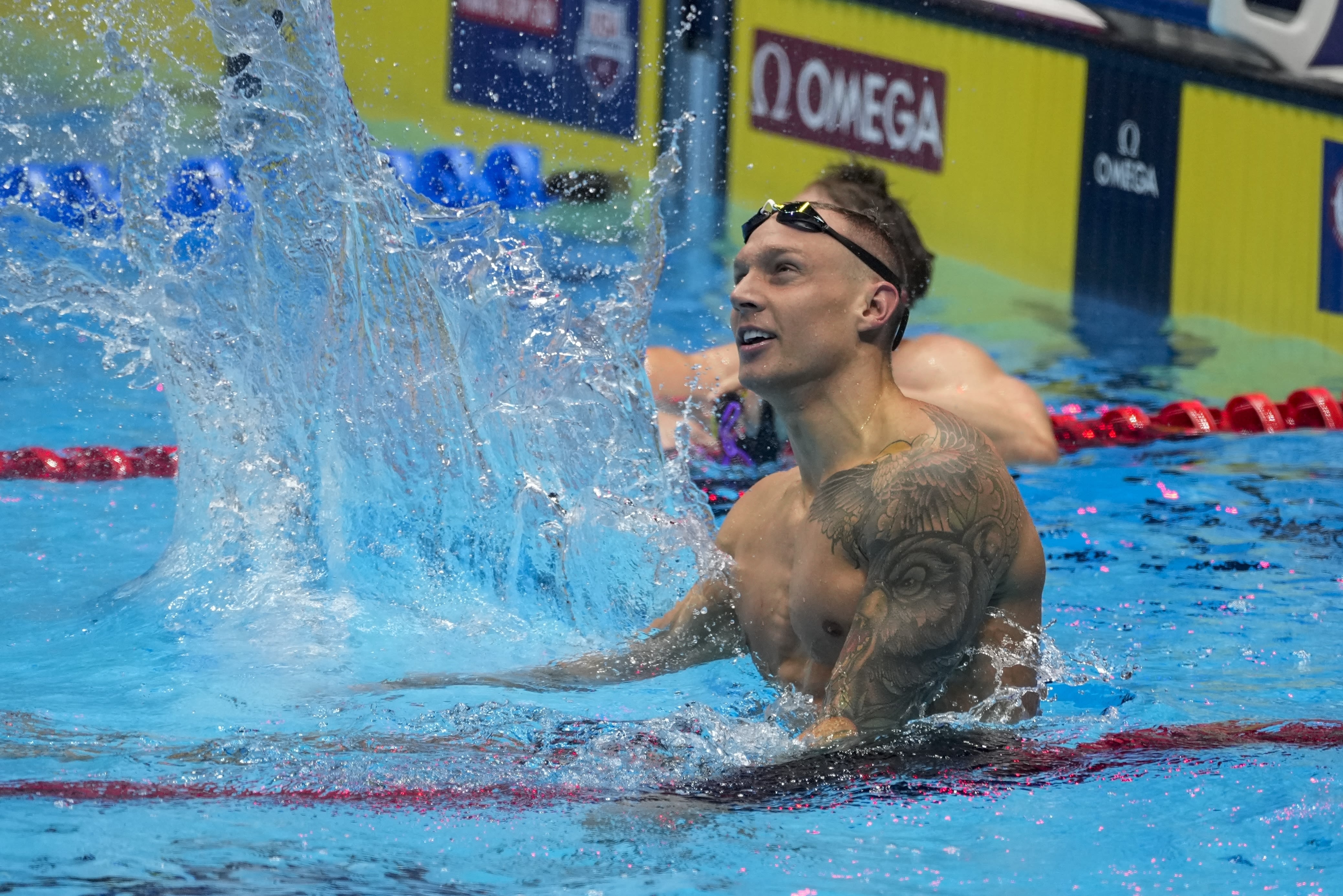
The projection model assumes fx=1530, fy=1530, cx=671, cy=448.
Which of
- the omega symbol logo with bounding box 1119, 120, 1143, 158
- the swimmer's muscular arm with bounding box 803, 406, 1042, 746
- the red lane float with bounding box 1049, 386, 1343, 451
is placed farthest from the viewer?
the omega symbol logo with bounding box 1119, 120, 1143, 158

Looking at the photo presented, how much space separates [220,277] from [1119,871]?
227 cm

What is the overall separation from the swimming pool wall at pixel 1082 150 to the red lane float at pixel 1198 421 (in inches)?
87.0

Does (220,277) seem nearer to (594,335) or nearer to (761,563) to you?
(594,335)

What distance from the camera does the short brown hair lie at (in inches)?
91.3

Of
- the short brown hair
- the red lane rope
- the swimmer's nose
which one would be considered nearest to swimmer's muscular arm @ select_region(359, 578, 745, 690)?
the swimmer's nose

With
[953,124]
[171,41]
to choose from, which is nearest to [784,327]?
[171,41]

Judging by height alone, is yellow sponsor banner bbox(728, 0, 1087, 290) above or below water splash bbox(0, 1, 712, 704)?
above

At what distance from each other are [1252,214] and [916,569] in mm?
8012

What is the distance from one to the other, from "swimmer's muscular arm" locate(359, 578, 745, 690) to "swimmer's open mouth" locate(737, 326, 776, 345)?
0.47 m

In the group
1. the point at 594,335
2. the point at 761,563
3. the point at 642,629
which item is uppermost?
the point at 594,335

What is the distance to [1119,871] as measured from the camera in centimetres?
186

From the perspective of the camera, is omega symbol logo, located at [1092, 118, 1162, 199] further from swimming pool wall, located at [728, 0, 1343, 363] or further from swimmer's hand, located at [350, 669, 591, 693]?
swimmer's hand, located at [350, 669, 591, 693]

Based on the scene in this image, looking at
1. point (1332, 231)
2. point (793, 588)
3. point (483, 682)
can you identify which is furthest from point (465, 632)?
point (1332, 231)

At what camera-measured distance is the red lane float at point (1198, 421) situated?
5.53 metres
